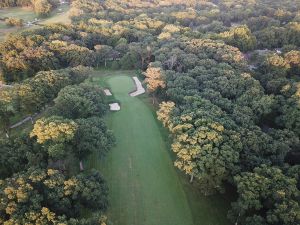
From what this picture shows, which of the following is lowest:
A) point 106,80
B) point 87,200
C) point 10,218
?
point 106,80

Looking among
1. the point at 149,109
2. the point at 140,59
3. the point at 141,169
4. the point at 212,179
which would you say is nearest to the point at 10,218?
the point at 141,169

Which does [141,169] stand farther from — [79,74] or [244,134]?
[79,74]

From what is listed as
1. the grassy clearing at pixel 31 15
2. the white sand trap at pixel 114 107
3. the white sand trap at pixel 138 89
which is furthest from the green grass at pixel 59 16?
the white sand trap at pixel 114 107

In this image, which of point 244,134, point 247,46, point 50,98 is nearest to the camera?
point 244,134

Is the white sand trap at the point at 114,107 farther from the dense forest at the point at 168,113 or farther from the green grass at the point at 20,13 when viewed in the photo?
the green grass at the point at 20,13

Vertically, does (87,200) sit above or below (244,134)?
below

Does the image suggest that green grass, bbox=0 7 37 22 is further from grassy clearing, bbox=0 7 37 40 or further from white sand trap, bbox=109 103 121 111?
white sand trap, bbox=109 103 121 111

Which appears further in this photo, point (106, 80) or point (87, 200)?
point (106, 80)

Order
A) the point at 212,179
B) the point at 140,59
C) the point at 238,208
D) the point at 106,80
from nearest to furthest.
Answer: the point at 238,208, the point at 212,179, the point at 106,80, the point at 140,59
